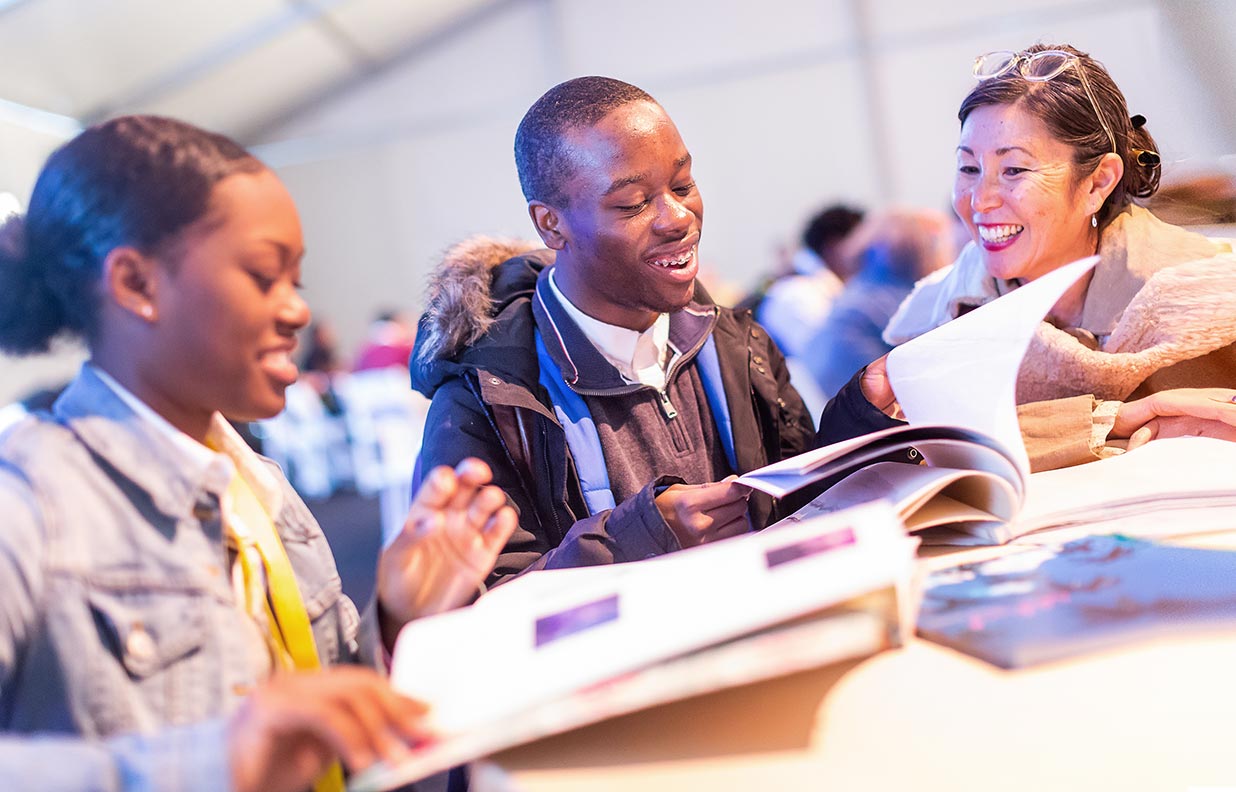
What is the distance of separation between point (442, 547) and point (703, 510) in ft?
1.14

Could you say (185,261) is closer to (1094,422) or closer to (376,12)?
(1094,422)

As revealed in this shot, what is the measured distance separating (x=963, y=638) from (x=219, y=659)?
0.54 meters

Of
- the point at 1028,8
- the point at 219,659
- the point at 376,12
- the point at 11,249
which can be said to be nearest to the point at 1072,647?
the point at 219,659

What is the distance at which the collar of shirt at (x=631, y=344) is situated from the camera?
1.48 metres

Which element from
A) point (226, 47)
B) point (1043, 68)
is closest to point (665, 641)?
point (1043, 68)

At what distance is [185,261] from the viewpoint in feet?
2.56

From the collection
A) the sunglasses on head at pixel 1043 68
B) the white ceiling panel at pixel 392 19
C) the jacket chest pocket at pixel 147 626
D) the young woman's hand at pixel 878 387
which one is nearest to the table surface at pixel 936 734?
the jacket chest pocket at pixel 147 626

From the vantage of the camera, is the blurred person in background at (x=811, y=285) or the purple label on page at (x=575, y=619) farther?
the blurred person in background at (x=811, y=285)

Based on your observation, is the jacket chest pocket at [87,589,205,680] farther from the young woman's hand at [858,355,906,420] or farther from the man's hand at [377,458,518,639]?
the young woman's hand at [858,355,906,420]

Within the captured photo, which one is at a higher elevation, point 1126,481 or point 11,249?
point 11,249

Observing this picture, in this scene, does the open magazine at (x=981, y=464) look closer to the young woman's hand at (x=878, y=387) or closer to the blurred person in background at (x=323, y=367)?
the young woman's hand at (x=878, y=387)

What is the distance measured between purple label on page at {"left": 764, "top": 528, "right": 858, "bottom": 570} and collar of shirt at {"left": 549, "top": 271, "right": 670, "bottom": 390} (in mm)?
765

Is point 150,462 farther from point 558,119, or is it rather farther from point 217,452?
point 558,119

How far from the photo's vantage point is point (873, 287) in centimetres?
346
